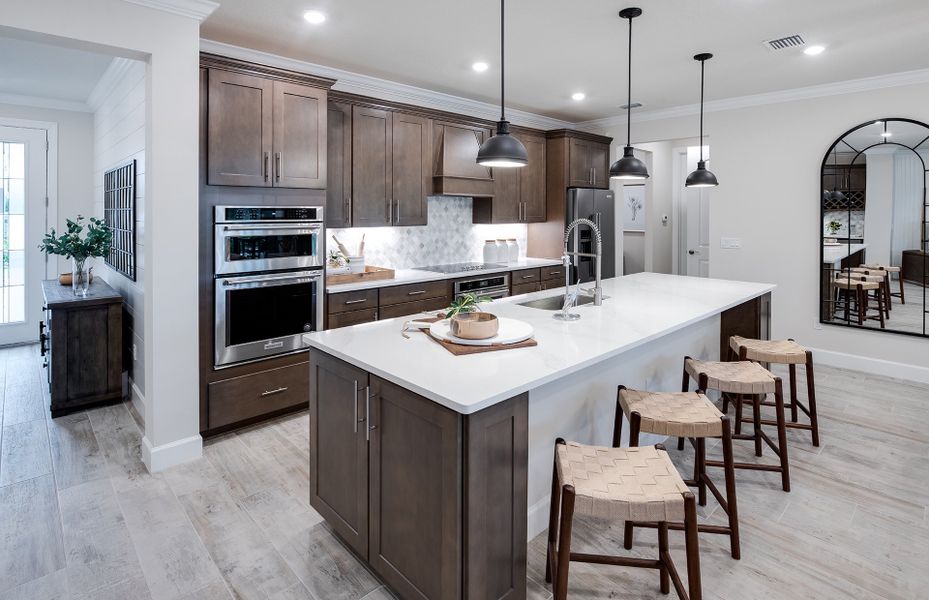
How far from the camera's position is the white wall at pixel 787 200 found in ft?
15.6

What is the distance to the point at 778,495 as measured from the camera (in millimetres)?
2725

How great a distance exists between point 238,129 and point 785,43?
3.75 m

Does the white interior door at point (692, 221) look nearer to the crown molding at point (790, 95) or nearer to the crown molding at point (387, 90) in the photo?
the crown molding at point (790, 95)

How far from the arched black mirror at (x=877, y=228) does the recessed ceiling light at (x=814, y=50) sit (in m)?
1.29

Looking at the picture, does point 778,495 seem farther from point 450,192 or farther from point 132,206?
point 132,206

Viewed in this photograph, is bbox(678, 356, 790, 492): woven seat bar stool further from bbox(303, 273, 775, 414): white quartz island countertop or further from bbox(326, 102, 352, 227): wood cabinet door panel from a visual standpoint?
bbox(326, 102, 352, 227): wood cabinet door panel

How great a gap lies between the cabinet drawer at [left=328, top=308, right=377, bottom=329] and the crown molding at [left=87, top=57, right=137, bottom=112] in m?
2.21

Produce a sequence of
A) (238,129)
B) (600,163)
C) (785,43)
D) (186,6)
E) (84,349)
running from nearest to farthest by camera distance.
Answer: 1. (186,6)
2. (238,129)
3. (785,43)
4. (84,349)
5. (600,163)

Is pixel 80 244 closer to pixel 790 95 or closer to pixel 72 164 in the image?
pixel 72 164

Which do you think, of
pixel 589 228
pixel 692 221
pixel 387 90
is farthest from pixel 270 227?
pixel 692 221

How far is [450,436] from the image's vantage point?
1.59m

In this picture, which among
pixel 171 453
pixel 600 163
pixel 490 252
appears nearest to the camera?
pixel 171 453

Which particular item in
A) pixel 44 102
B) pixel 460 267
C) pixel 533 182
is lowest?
pixel 460 267

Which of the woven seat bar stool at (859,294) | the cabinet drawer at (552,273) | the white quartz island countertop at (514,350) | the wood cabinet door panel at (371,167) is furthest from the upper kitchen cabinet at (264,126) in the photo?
the woven seat bar stool at (859,294)
